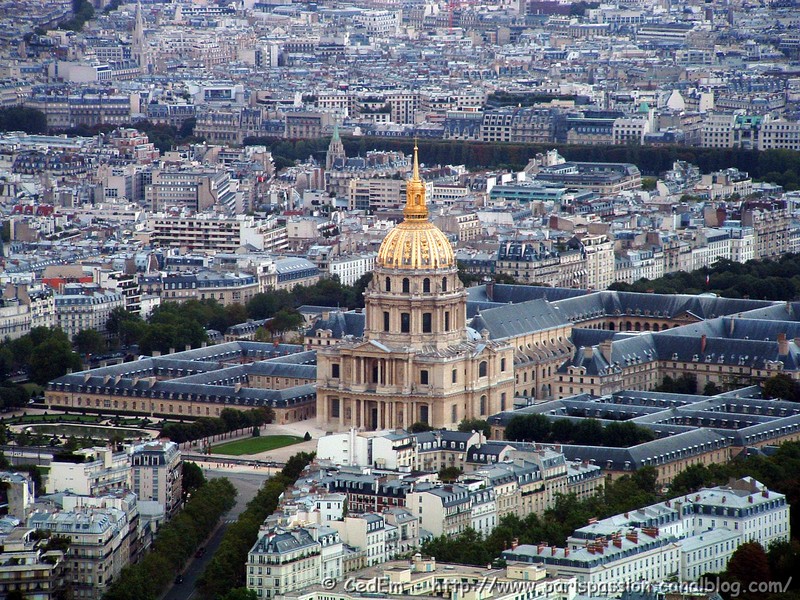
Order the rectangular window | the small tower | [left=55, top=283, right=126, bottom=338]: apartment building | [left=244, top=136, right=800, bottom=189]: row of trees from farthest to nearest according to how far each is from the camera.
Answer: [left=244, top=136, right=800, bottom=189]: row of trees → the small tower → [left=55, top=283, right=126, bottom=338]: apartment building → the rectangular window

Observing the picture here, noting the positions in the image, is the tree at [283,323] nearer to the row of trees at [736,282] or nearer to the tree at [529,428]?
the row of trees at [736,282]

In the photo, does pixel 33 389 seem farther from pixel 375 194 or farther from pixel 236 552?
pixel 375 194

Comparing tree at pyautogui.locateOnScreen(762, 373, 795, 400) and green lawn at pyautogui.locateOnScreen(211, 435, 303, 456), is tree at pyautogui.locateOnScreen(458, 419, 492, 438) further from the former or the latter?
tree at pyautogui.locateOnScreen(762, 373, 795, 400)

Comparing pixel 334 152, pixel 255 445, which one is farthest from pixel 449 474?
pixel 334 152

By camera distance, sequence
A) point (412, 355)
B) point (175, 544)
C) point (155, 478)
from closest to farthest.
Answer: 1. point (175, 544)
2. point (155, 478)
3. point (412, 355)

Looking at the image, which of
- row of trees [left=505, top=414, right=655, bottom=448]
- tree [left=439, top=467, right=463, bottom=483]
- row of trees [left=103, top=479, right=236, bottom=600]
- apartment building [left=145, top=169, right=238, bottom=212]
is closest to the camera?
row of trees [left=103, top=479, right=236, bottom=600]

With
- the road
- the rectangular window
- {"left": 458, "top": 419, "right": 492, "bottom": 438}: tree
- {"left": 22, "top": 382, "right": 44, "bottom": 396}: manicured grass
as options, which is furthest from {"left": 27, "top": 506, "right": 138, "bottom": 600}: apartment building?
{"left": 22, "top": 382, "right": 44, "bottom": 396}: manicured grass

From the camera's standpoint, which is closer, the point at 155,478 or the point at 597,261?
the point at 155,478
